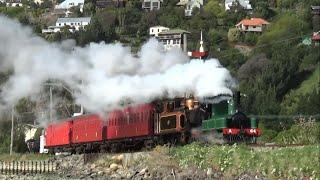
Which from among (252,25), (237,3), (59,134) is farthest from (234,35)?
(59,134)

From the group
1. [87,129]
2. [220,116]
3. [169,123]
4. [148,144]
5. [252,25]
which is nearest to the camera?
[220,116]

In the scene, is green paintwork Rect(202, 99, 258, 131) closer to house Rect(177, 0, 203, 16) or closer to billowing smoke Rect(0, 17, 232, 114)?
billowing smoke Rect(0, 17, 232, 114)

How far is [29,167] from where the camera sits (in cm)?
4703

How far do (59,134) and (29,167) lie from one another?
3765 millimetres

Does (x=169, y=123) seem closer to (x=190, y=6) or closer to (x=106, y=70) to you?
(x=106, y=70)

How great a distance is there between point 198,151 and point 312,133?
16.2 m

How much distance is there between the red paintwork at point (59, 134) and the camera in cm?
4742

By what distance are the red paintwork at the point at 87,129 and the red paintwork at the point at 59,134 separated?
85 cm

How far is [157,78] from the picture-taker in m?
35.4

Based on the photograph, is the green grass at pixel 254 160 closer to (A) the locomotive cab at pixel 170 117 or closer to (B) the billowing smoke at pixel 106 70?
(A) the locomotive cab at pixel 170 117

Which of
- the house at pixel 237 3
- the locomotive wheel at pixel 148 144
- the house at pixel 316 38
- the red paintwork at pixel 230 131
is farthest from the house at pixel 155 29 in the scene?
the red paintwork at pixel 230 131

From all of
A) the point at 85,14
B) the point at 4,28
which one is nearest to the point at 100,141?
the point at 4,28

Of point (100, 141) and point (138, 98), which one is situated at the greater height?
point (138, 98)

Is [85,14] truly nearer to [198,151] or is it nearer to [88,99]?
[88,99]
